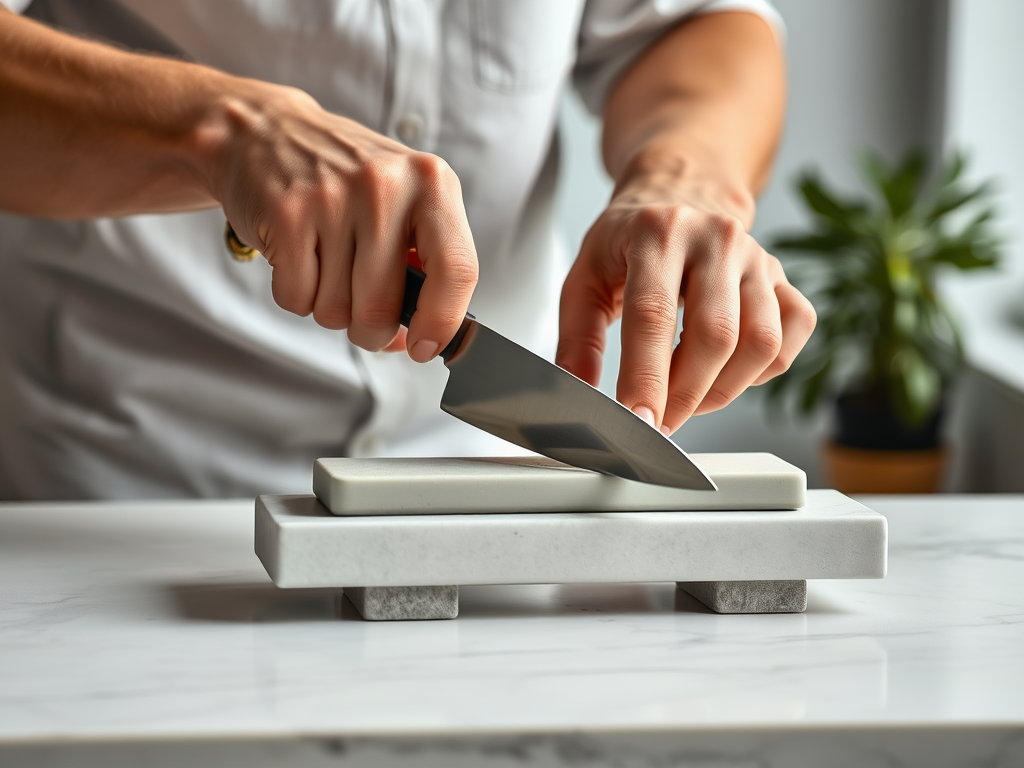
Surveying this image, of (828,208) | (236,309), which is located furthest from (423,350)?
(828,208)

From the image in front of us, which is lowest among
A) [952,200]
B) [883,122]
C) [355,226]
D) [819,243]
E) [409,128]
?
[355,226]

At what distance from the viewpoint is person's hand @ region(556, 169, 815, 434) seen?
701 mm

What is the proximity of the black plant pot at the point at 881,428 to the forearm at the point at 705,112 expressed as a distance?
186 cm

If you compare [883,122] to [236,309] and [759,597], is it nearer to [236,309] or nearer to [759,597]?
[236,309]

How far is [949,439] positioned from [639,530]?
285 cm

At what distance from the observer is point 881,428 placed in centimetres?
289

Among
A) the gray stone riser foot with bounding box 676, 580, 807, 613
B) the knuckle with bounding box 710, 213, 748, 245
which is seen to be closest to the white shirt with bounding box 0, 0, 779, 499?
the knuckle with bounding box 710, 213, 748, 245

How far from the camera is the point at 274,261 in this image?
66 cm

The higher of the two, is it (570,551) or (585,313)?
(585,313)

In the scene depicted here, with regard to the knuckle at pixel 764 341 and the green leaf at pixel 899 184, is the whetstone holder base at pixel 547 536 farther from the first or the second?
the green leaf at pixel 899 184

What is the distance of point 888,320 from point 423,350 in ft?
7.92

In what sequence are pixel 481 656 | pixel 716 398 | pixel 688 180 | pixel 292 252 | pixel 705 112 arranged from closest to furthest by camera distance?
1. pixel 481 656
2. pixel 292 252
3. pixel 716 398
4. pixel 688 180
5. pixel 705 112

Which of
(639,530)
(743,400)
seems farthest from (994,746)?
(743,400)

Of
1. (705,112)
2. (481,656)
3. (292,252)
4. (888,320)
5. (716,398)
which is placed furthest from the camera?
(888,320)
